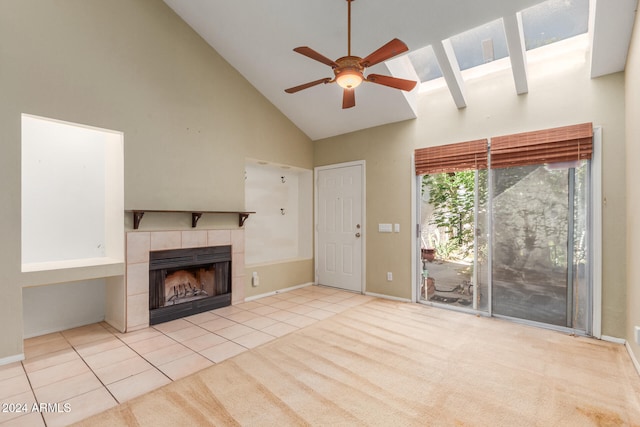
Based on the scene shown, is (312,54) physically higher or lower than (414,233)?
higher

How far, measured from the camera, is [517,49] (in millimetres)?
3084

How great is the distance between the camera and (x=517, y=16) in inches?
111

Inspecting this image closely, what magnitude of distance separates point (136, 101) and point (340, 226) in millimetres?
3330

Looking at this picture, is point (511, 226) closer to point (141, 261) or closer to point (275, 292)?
point (275, 292)

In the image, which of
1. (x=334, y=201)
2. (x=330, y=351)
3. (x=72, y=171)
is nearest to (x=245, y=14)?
(x=72, y=171)

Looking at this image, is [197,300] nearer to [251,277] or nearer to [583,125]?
[251,277]

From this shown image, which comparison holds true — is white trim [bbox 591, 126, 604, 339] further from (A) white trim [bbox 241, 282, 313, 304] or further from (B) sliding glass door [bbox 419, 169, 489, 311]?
(A) white trim [bbox 241, 282, 313, 304]

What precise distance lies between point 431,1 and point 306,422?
3.50 metres

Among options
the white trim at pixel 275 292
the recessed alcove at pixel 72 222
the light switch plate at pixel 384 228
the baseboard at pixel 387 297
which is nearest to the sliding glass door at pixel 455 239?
the baseboard at pixel 387 297

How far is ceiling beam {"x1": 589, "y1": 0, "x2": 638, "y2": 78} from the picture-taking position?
8.14 ft

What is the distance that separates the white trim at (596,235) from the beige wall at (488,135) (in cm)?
5

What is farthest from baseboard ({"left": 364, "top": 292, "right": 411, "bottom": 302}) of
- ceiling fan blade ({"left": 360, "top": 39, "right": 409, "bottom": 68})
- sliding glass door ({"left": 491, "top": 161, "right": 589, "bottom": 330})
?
ceiling fan blade ({"left": 360, "top": 39, "right": 409, "bottom": 68})

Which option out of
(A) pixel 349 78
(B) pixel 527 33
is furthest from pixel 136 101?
(B) pixel 527 33

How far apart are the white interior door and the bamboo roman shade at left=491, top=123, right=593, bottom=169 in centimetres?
196
